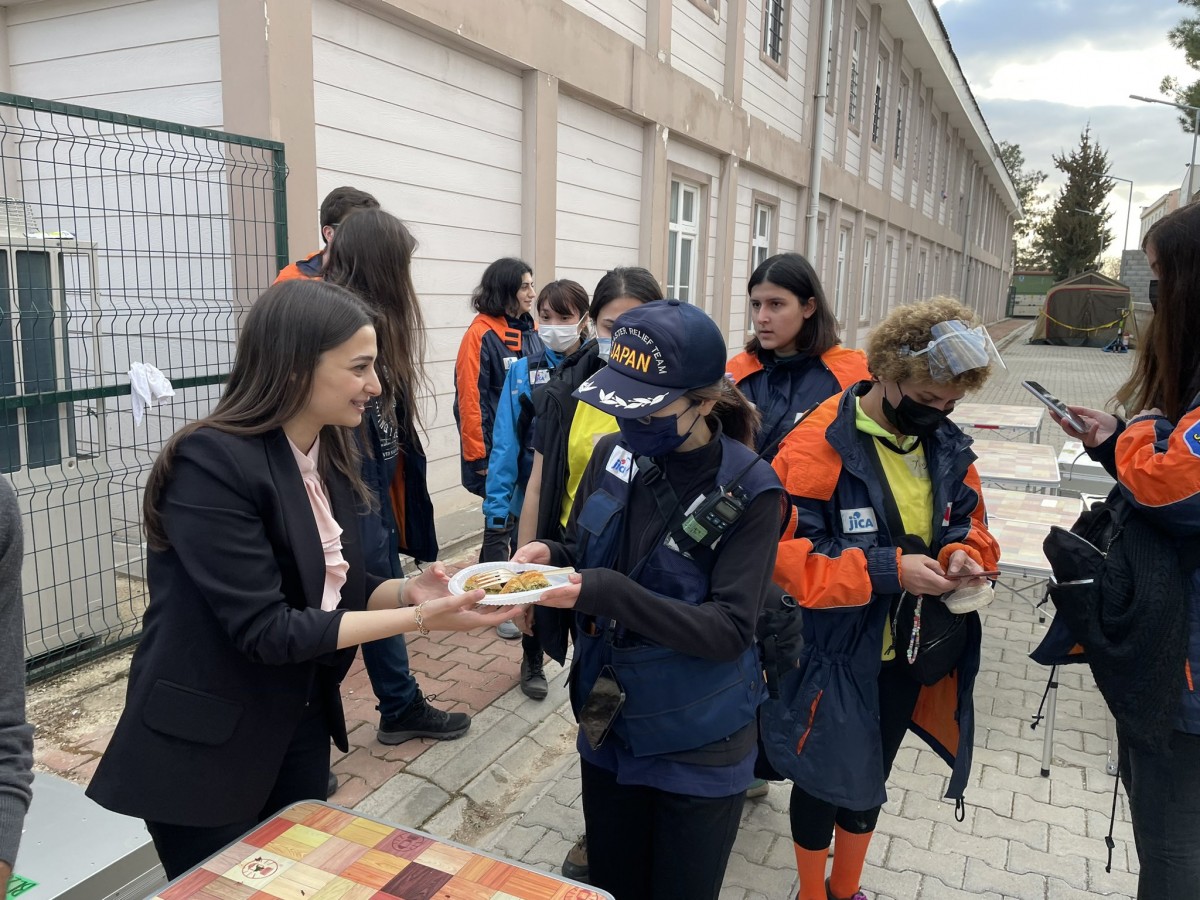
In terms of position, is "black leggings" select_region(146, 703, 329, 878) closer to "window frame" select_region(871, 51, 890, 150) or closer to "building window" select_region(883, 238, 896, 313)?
"window frame" select_region(871, 51, 890, 150)

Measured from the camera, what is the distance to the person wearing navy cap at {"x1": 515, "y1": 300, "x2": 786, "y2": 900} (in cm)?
179

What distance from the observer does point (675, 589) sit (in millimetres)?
1878

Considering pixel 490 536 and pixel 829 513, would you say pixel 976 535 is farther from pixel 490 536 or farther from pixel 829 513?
pixel 490 536

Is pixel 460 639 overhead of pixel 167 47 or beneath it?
beneath

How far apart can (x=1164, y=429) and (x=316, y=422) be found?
200cm

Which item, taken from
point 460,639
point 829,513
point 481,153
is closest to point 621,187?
point 481,153

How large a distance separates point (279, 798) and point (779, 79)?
506 inches

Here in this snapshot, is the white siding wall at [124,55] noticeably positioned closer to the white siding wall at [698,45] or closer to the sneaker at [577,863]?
the sneaker at [577,863]

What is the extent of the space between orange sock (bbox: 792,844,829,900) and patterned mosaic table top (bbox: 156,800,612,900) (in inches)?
51.9

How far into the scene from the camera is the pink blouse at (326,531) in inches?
72.4

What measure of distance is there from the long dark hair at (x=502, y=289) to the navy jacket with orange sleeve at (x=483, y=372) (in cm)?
5

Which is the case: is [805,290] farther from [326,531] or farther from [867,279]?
[867,279]

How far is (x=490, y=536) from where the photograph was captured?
3.98 meters

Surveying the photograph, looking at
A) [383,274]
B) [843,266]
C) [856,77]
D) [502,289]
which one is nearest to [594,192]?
[502,289]
